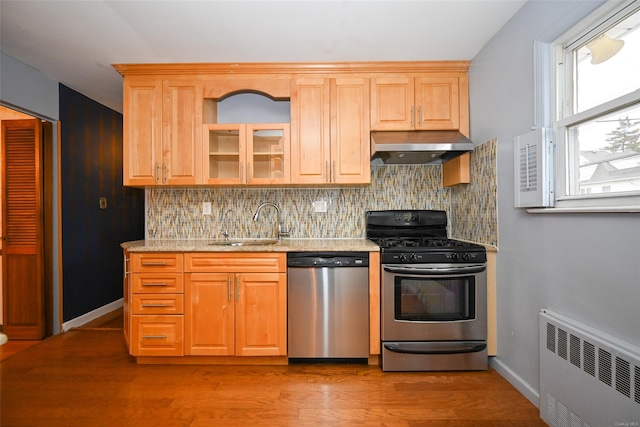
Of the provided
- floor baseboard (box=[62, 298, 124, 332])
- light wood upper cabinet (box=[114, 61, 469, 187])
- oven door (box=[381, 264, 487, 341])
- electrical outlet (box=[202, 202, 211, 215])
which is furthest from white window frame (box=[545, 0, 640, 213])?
floor baseboard (box=[62, 298, 124, 332])

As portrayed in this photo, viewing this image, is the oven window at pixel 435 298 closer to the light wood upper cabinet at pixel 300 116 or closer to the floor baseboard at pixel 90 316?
the light wood upper cabinet at pixel 300 116

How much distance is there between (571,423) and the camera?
151 centimetres

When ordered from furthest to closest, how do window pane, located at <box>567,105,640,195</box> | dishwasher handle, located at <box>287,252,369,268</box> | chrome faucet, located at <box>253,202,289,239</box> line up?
1. chrome faucet, located at <box>253,202,289,239</box>
2. dishwasher handle, located at <box>287,252,369,268</box>
3. window pane, located at <box>567,105,640,195</box>

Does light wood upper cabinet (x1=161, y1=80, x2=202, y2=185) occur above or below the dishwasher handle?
above

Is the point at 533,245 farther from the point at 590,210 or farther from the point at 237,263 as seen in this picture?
the point at 237,263

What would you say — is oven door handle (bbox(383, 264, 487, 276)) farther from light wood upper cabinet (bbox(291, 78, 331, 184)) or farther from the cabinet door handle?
the cabinet door handle

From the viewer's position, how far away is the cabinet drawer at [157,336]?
2344 mm

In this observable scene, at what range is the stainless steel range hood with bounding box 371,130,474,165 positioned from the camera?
7.84 ft

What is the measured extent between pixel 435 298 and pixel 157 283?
6.95 ft

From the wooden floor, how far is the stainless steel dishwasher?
6.5 inches

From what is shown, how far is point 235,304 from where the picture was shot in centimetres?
233

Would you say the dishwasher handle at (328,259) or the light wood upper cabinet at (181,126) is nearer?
the dishwasher handle at (328,259)

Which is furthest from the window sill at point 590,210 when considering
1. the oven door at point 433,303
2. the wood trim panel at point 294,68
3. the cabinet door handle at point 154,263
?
the cabinet door handle at point 154,263

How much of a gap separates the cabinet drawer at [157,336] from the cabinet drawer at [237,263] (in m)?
0.43
